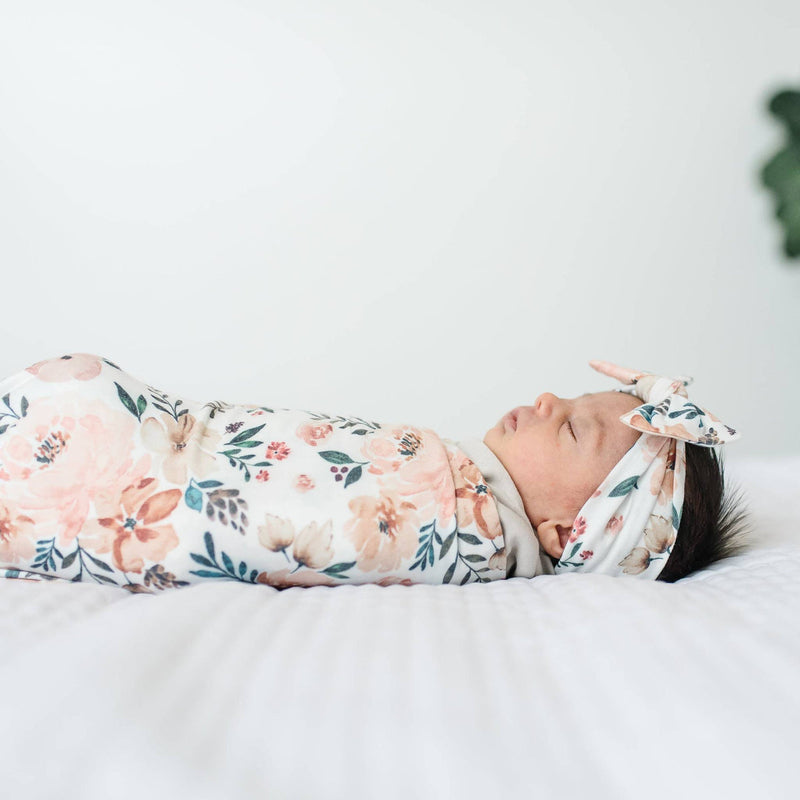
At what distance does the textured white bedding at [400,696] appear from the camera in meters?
0.55

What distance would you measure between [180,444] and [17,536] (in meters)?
0.25

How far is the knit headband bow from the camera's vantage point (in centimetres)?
114

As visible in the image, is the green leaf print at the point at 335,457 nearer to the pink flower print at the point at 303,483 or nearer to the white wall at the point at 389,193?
the pink flower print at the point at 303,483

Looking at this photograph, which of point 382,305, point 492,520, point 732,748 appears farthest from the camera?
point 382,305

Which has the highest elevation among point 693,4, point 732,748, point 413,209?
point 693,4

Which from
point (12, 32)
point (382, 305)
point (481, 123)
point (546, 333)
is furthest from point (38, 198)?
point (546, 333)

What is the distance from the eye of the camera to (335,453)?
1.17m

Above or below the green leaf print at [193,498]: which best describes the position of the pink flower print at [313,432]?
above

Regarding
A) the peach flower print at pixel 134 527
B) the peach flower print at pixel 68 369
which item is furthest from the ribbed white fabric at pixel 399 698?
the peach flower print at pixel 68 369

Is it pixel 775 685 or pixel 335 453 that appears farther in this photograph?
pixel 335 453

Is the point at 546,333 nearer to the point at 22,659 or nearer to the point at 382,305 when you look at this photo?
the point at 382,305

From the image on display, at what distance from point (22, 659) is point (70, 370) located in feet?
1.87

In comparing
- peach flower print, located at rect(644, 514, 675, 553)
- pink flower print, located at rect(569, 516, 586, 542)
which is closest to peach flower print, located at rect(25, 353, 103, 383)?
pink flower print, located at rect(569, 516, 586, 542)

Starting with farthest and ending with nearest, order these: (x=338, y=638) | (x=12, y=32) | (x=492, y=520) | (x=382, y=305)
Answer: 1. (x=382, y=305)
2. (x=12, y=32)
3. (x=492, y=520)
4. (x=338, y=638)
